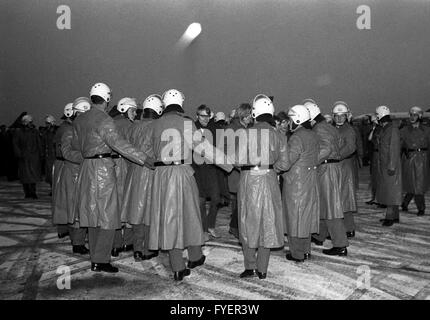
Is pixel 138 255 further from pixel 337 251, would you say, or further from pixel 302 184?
pixel 337 251

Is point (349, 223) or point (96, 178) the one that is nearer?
point (96, 178)

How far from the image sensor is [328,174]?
5980 mm

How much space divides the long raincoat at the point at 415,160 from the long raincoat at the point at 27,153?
29.8ft

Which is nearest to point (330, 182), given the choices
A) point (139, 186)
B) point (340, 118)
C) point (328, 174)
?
point (328, 174)

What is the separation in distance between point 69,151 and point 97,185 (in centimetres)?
100

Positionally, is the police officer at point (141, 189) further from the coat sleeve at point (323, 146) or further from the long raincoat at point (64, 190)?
the coat sleeve at point (323, 146)

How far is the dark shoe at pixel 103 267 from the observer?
512 centimetres

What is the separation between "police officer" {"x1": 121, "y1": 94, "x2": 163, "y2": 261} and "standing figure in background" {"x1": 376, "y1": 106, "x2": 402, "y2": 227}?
3.95 metres

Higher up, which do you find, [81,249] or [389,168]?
[389,168]

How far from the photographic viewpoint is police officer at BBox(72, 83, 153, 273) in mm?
5023

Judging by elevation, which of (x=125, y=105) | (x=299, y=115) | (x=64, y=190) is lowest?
(x=64, y=190)

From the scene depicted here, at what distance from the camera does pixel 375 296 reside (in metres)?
4.29

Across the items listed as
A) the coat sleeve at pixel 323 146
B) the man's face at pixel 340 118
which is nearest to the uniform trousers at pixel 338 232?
the coat sleeve at pixel 323 146
